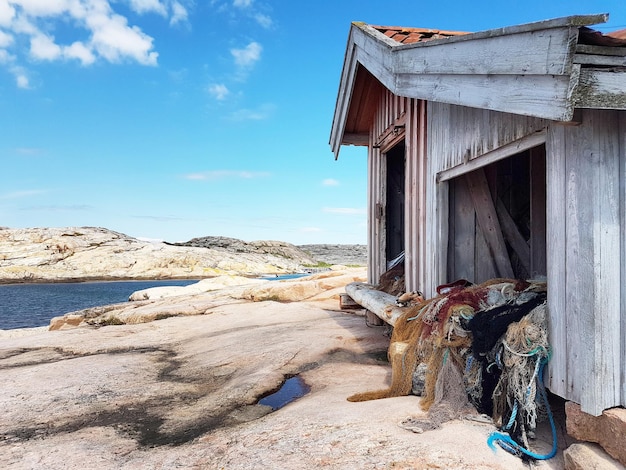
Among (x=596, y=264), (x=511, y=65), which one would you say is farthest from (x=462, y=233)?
(x=511, y=65)

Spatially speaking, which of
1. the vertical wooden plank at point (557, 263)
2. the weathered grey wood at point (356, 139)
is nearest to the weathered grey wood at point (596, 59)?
the vertical wooden plank at point (557, 263)

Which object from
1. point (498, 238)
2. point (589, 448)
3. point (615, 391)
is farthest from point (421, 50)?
point (589, 448)

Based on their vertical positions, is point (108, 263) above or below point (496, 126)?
below

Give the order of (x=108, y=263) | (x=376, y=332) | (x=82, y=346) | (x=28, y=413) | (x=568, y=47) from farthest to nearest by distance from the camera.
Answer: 1. (x=108, y=263)
2. (x=82, y=346)
3. (x=376, y=332)
4. (x=28, y=413)
5. (x=568, y=47)

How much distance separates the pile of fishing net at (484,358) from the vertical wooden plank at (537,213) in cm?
199

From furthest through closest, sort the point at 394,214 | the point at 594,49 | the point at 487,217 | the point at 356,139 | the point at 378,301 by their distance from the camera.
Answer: the point at 356,139 → the point at 394,214 → the point at 378,301 → the point at 487,217 → the point at 594,49

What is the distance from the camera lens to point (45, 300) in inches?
1226

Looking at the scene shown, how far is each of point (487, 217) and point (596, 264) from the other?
3.01 meters

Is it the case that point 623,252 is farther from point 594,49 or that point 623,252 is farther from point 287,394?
point 287,394

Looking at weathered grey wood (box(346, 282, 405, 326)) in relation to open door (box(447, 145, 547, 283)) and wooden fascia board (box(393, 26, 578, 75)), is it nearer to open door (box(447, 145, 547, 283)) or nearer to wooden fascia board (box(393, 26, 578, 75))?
open door (box(447, 145, 547, 283))

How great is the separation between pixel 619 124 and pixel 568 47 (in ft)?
2.58

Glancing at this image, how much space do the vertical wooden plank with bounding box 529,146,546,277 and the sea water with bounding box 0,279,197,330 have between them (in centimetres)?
2202

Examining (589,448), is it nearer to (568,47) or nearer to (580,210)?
(580,210)

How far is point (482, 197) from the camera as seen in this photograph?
5906mm
